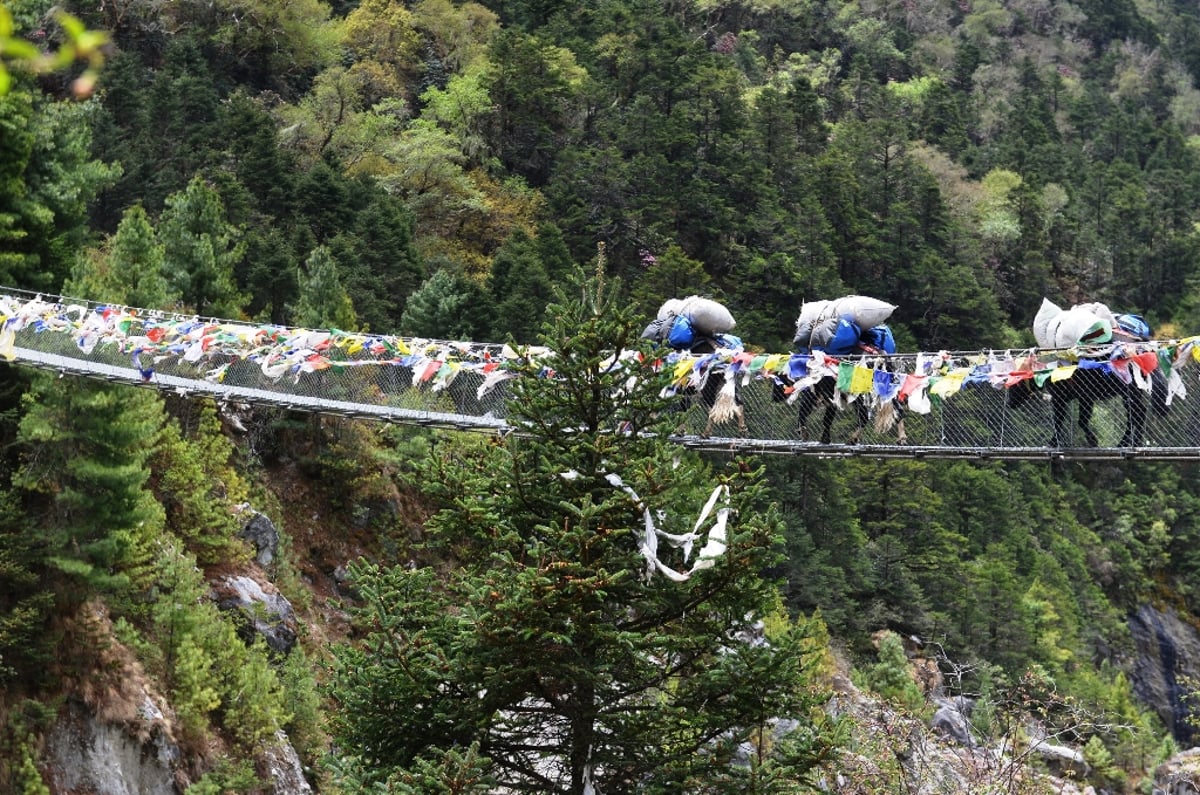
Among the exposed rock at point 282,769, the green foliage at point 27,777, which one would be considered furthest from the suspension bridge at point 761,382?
the exposed rock at point 282,769

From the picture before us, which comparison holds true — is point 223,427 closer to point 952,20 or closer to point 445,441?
point 445,441

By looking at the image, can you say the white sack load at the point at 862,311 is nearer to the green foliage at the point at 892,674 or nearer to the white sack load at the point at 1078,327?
the white sack load at the point at 1078,327

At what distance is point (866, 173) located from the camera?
43.2 m

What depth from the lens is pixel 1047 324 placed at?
980 centimetres

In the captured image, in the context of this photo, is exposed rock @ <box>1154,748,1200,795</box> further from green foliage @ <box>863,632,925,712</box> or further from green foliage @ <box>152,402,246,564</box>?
green foliage @ <box>152,402,246,564</box>

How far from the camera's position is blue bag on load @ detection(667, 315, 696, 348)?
10.4 m

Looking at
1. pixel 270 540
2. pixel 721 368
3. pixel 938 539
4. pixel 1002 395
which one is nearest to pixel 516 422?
pixel 721 368

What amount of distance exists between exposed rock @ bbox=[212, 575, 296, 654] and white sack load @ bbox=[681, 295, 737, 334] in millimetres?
8560

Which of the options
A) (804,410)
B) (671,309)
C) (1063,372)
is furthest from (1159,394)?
(671,309)

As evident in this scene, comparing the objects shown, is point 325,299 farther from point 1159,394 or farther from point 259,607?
point 1159,394

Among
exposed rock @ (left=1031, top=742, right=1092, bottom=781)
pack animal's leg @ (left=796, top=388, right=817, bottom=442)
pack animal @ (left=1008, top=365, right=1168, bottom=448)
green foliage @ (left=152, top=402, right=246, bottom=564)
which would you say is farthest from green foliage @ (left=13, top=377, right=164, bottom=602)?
exposed rock @ (left=1031, top=742, right=1092, bottom=781)

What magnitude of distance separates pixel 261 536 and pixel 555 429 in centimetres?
1235

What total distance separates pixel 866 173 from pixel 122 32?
21.7 m

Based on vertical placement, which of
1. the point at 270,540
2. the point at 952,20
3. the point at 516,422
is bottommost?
the point at 270,540
